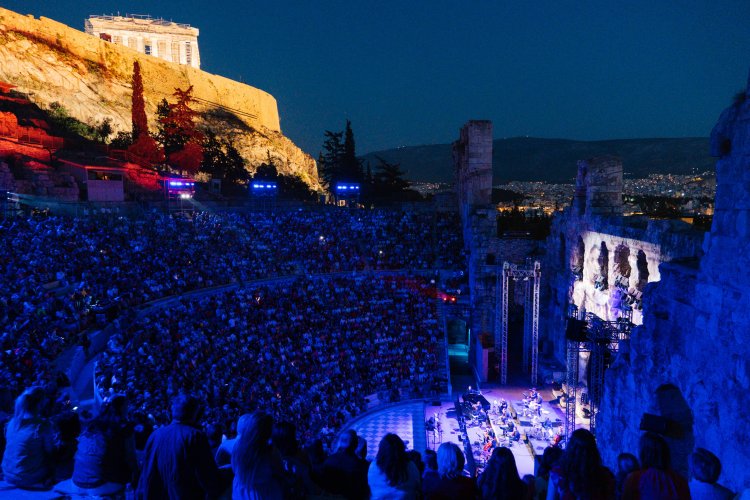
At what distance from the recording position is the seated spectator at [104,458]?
4.27m

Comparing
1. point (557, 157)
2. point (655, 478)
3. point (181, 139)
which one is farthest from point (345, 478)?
point (557, 157)

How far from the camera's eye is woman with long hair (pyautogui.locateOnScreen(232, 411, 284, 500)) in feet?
11.2

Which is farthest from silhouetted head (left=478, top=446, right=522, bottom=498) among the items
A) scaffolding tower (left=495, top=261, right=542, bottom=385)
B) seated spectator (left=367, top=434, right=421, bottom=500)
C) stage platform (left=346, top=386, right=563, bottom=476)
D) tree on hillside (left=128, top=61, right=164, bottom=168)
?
tree on hillside (left=128, top=61, right=164, bottom=168)

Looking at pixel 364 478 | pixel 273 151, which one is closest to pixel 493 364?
pixel 364 478

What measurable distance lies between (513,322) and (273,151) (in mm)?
52119

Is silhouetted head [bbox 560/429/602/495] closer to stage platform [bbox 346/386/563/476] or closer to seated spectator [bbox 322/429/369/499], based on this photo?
seated spectator [bbox 322/429/369/499]

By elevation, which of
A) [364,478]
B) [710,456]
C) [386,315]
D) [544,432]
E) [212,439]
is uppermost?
[710,456]

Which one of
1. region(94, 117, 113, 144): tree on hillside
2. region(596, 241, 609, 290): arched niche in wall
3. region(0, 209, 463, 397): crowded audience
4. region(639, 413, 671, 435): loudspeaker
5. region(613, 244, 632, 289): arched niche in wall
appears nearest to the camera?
region(639, 413, 671, 435): loudspeaker

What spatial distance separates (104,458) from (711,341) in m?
7.03

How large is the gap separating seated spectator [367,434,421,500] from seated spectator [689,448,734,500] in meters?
1.97

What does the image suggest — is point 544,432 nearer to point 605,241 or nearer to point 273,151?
point 605,241

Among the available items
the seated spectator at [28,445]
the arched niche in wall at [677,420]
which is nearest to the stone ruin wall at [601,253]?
the arched niche in wall at [677,420]

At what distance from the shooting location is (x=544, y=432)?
17500mm

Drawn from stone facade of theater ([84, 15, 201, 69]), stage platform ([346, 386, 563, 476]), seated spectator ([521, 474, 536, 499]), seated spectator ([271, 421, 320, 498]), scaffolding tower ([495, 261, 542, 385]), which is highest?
stone facade of theater ([84, 15, 201, 69])
